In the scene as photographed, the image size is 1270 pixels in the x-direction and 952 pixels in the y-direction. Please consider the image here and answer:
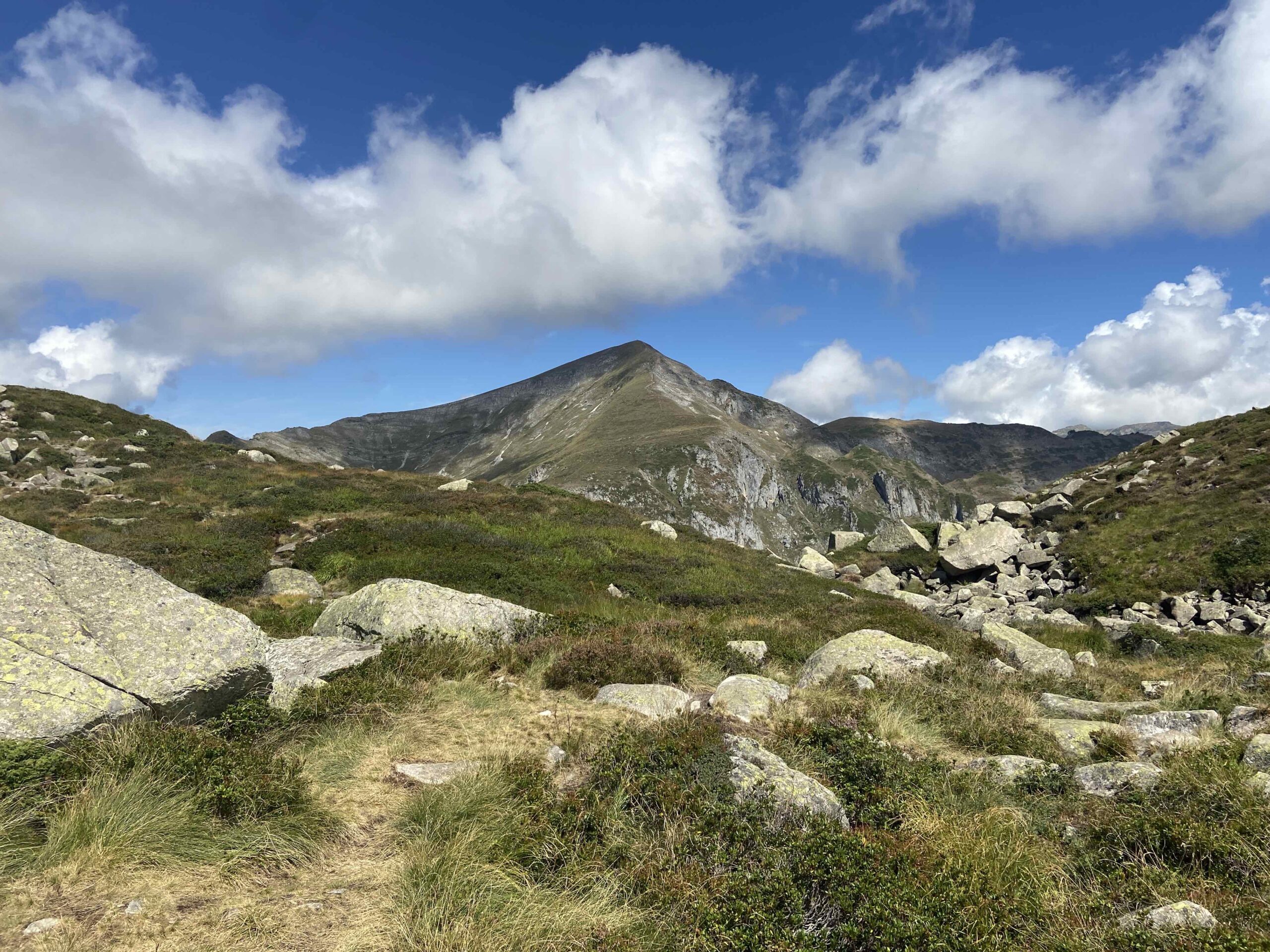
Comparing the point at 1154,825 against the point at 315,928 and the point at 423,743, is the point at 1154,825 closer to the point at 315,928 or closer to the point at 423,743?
the point at 315,928

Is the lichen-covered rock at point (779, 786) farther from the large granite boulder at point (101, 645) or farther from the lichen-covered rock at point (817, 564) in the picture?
the lichen-covered rock at point (817, 564)

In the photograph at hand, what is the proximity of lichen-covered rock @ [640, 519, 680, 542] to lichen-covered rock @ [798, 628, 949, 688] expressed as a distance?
17562 mm

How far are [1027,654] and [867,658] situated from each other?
19.4 feet

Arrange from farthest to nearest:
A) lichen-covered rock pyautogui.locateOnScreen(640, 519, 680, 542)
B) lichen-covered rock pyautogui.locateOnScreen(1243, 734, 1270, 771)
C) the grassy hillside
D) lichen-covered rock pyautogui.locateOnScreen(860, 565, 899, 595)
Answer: lichen-covered rock pyautogui.locateOnScreen(860, 565, 899, 595) < lichen-covered rock pyautogui.locateOnScreen(640, 519, 680, 542) < lichen-covered rock pyautogui.locateOnScreen(1243, 734, 1270, 771) < the grassy hillside

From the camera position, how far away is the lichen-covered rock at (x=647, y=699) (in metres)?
8.47

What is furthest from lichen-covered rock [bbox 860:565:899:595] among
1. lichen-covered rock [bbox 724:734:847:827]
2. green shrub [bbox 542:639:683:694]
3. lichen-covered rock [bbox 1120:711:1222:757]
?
lichen-covered rock [bbox 724:734:847:827]

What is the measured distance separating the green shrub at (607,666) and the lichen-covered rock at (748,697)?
1.05 m

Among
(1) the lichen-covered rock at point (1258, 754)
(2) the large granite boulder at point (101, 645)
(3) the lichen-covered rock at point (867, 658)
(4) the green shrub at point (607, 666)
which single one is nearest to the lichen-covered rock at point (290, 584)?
(2) the large granite boulder at point (101, 645)

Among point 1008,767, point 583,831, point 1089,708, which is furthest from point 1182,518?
point 583,831

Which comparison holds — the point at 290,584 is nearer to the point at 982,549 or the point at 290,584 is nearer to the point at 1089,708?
the point at 1089,708

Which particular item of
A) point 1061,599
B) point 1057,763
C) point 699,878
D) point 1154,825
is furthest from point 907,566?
point 699,878

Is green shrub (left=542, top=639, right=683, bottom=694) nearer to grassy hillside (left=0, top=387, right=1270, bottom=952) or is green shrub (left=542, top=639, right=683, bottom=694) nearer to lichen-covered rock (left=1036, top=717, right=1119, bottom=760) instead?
grassy hillside (left=0, top=387, right=1270, bottom=952)

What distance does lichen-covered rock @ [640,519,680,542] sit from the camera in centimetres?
3098

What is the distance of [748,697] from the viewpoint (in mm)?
9109
